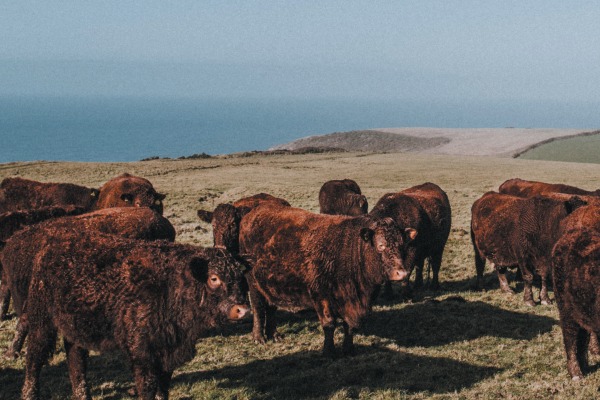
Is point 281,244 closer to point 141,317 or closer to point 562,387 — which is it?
point 141,317

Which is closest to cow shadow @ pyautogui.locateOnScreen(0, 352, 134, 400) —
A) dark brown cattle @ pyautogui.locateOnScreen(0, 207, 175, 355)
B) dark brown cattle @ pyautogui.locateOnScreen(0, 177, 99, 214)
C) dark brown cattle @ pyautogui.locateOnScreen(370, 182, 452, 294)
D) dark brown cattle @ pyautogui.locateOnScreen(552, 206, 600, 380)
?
dark brown cattle @ pyautogui.locateOnScreen(0, 207, 175, 355)

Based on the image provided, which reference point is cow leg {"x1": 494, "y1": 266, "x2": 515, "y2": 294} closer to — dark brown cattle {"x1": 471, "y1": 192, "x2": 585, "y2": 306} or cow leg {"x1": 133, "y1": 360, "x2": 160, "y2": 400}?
dark brown cattle {"x1": 471, "y1": 192, "x2": 585, "y2": 306}

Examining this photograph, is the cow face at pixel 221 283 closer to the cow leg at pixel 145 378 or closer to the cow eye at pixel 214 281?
→ the cow eye at pixel 214 281

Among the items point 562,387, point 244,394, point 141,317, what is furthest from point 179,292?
point 562,387

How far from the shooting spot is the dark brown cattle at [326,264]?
9461mm

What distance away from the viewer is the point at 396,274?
9117 millimetres

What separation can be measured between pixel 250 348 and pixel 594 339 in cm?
595

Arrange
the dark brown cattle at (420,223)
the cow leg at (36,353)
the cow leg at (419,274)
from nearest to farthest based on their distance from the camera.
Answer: the cow leg at (36,353) → the dark brown cattle at (420,223) → the cow leg at (419,274)

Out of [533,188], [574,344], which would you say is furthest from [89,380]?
[533,188]

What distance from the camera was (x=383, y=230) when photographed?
9398 mm

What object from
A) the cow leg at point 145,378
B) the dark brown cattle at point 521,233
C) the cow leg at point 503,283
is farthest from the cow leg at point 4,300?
the cow leg at point 503,283

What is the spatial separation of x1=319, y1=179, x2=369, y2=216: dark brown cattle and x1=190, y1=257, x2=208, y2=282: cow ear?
50.3 ft

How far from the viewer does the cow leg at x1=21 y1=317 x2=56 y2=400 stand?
7574 mm

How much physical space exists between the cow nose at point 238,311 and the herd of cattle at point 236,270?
17 millimetres
